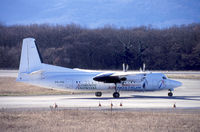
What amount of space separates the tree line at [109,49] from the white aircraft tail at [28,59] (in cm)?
4539

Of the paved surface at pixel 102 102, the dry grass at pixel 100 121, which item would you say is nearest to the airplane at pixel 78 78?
the paved surface at pixel 102 102

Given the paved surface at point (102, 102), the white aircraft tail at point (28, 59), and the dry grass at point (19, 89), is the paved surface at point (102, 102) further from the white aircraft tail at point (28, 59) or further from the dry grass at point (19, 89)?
the dry grass at point (19, 89)

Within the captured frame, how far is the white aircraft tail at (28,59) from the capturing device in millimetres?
26859

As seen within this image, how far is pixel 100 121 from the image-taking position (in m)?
17.2

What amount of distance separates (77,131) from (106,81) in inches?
592

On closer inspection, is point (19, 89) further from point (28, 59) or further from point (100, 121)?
point (100, 121)

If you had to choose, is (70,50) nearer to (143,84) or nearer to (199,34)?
(199,34)

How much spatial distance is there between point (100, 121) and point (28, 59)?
489 inches

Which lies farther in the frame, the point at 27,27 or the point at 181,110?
the point at 27,27

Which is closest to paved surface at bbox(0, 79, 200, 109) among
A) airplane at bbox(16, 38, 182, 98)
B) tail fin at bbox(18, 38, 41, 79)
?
airplane at bbox(16, 38, 182, 98)

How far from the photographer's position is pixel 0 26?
99750 millimetres

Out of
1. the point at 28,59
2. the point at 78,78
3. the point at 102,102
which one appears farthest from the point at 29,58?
the point at 102,102

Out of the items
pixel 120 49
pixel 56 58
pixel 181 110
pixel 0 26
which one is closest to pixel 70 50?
pixel 56 58

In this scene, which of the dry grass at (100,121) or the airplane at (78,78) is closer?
the dry grass at (100,121)
